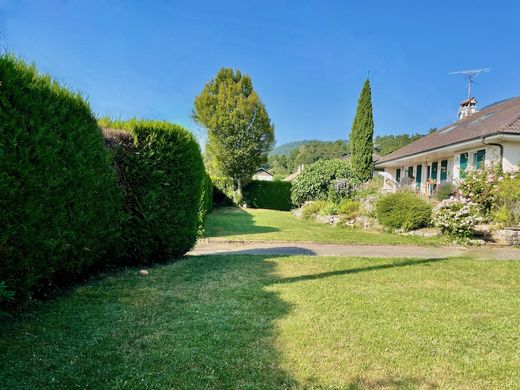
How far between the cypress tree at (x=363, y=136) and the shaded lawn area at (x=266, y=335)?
17.3 m

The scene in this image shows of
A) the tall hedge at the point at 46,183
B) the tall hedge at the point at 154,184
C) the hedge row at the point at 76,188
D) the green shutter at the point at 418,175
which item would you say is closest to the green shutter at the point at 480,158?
the green shutter at the point at 418,175

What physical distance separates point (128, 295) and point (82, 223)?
111 centimetres

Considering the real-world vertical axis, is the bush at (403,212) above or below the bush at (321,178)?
below

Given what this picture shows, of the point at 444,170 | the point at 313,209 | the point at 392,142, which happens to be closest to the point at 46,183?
the point at 313,209

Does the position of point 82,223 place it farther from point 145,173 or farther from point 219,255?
point 219,255

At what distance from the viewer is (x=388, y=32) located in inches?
580

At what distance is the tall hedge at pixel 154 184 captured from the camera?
5.59m

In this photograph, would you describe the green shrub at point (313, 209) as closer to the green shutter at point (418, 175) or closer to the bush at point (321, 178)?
the bush at point (321, 178)

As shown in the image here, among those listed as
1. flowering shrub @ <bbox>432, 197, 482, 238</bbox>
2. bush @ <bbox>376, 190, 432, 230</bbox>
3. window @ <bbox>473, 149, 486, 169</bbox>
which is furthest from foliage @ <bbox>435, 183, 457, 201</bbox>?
flowering shrub @ <bbox>432, 197, 482, 238</bbox>

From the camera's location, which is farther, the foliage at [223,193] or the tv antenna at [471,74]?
the foliage at [223,193]

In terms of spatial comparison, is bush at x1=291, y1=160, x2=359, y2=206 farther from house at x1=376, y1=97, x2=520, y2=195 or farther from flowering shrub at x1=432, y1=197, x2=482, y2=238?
flowering shrub at x1=432, y1=197, x2=482, y2=238

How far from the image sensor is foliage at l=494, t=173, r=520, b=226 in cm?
995

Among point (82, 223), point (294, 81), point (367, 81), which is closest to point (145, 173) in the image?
point (82, 223)

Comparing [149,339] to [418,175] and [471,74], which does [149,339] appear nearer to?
[418,175]
